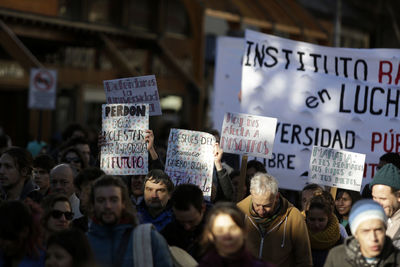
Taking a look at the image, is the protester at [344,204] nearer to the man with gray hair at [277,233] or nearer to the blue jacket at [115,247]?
the man with gray hair at [277,233]

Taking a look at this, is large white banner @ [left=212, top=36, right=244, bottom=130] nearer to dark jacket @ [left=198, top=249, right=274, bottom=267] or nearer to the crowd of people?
the crowd of people

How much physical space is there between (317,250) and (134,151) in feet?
7.00

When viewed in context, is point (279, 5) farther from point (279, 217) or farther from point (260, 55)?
point (279, 217)

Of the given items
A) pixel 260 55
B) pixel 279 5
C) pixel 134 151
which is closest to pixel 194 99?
pixel 279 5

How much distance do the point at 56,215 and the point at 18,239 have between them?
637mm

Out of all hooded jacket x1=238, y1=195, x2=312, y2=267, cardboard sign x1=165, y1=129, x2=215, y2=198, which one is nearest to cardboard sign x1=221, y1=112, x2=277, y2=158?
cardboard sign x1=165, y1=129, x2=215, y2=198

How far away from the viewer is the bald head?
723 cm

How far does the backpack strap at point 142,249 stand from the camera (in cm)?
484

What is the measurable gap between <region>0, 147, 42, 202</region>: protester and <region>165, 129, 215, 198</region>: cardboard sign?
5.20 feet

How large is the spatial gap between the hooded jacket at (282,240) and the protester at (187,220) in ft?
2.27

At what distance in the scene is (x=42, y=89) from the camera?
50.5 feet

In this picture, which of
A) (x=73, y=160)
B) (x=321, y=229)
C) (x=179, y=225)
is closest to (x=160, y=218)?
(x=179, y=225)

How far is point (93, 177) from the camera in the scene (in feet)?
24.0

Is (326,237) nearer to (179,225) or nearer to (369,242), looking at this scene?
(179,225)
